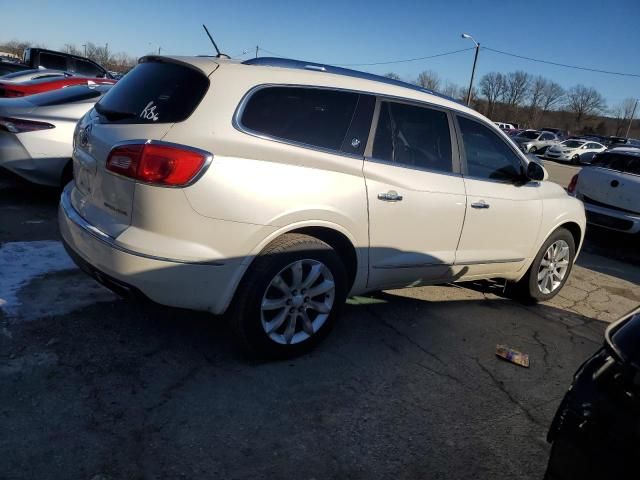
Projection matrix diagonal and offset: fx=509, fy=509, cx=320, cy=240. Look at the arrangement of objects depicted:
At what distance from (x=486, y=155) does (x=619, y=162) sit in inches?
197

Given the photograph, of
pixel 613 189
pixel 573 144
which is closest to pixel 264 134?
pixel 613 189

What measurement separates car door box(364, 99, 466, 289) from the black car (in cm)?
176

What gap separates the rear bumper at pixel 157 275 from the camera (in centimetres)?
270

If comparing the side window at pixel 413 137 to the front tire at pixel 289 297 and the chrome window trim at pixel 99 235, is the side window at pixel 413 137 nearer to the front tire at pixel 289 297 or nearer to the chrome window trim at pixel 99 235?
the front tire at pixel 289 297

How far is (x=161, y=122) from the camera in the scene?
9.13ft

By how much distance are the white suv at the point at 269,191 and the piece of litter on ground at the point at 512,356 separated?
0.72 m

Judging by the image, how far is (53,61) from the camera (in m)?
16.5

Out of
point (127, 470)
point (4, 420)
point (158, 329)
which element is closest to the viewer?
point (127, 470)

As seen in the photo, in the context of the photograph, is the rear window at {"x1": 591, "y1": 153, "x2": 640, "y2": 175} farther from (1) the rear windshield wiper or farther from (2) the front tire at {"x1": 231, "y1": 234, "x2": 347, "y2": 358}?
(1) the rear windshield wiper

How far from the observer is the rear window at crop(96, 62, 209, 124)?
2.83 meters

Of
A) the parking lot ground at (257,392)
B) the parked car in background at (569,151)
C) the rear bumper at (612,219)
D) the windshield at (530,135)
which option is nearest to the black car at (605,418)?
the parking lot ground at (257,392)

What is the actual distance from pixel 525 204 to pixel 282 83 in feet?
8.07

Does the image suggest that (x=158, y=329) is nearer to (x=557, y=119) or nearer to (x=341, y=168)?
(x=341, y=168)

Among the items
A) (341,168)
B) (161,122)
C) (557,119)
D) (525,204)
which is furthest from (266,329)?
(557,119)
